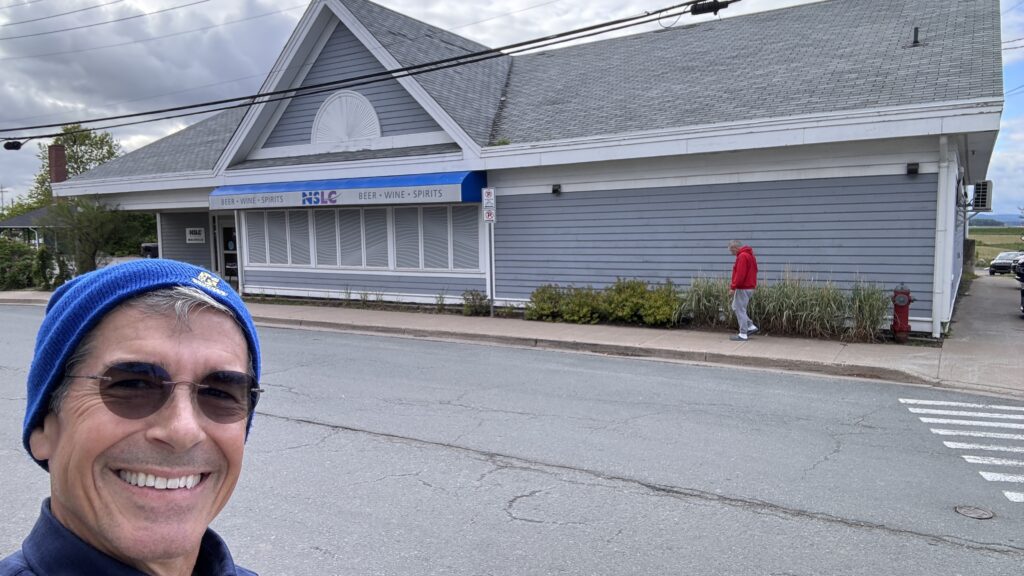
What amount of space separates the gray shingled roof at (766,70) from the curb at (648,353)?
15.6ft

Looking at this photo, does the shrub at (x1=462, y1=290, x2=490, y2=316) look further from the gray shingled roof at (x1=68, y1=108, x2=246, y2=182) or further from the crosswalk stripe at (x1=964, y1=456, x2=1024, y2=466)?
the crosswalk stripe at (x1=964, y1=456, x2=1024, y2=466)

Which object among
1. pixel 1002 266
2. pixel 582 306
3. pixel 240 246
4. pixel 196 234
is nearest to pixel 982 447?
pixel 582 306

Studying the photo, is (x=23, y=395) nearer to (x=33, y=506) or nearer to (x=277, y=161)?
(x=33, y=506)

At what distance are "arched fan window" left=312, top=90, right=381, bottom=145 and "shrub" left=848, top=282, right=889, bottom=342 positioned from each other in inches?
459

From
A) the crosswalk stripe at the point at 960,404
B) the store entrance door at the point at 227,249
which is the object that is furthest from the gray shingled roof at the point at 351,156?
the crosswalk stripe at the point at 960,404

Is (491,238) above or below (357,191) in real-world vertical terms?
below

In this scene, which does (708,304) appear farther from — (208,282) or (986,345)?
(208,282)

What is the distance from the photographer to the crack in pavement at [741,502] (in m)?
4.43

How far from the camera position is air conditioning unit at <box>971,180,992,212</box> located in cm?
2292

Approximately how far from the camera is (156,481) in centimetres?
135

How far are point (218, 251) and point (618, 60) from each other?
14.3 metres

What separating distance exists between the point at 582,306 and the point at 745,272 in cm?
362

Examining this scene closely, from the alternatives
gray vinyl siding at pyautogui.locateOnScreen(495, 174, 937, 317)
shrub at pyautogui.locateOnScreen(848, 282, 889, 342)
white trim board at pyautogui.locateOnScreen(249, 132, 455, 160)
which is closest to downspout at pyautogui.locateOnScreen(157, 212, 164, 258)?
white trim board at pyautogui.locateOnScreen(249, 132, 455, 160)

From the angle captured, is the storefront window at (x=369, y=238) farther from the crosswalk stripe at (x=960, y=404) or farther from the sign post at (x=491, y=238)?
the crosswalk stripe at (x=960, y=404)
